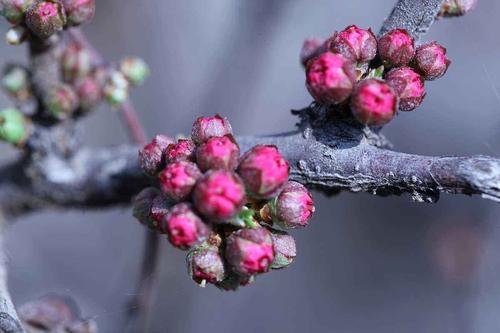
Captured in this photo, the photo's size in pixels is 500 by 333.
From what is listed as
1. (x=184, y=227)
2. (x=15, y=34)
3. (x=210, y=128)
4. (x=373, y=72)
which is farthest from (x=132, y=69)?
(x=184, y=227)

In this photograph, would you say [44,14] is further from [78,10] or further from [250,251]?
[250,251]

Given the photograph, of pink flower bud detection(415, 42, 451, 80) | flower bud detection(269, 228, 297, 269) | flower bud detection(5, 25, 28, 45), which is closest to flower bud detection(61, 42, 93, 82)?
flower bud detection(5, 25, 28, 45)

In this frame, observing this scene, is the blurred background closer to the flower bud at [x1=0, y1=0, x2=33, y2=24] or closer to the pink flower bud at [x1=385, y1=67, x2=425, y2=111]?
the flower bud at [x1=0, y1=0, x2=33, y2=24]

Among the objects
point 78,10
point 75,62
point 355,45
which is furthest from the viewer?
point 75,62

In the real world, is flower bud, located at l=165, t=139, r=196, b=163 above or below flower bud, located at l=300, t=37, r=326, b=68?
below

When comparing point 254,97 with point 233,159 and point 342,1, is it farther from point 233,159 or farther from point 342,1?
point 233,159

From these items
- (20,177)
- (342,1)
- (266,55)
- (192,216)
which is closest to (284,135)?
(192,216)
